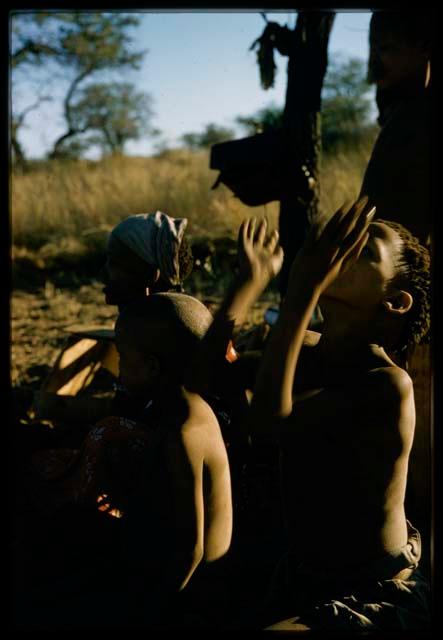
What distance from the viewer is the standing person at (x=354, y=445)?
201 centimetres

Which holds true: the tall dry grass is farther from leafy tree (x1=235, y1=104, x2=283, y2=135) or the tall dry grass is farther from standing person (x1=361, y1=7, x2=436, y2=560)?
standing person (x1=361, y1=7, x2=436, y2=560)

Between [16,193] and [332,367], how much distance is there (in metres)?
11.6

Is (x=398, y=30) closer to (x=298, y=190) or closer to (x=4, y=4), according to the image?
(x=4, y=4)

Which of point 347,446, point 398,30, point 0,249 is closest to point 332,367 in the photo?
point 347,446

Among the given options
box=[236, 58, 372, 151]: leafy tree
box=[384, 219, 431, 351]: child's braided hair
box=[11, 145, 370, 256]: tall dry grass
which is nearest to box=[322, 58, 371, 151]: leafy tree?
box=[236, 58, 372, 151]: leafy tree

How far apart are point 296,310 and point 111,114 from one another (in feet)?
85.3

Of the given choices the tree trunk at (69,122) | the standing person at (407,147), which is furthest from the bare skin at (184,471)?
the tree trunk at (69,122)

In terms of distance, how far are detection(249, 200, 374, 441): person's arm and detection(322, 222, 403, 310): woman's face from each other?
22cm

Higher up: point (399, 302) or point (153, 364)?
point (399, 302)

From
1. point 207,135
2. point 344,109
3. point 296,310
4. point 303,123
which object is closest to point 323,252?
point 296,310

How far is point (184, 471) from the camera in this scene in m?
2.05

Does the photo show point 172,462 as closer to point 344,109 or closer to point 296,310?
point 296,310

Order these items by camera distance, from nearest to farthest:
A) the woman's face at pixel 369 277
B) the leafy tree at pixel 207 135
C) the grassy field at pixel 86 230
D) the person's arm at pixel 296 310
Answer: the person's arm at pixel 296 310 < the woman's face at pixel 369 277 < the grassy field at pixel 86 230 < the leafy tree at pixel 207 135

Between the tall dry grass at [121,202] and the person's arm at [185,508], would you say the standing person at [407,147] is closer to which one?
the person's arm at [185,508]
